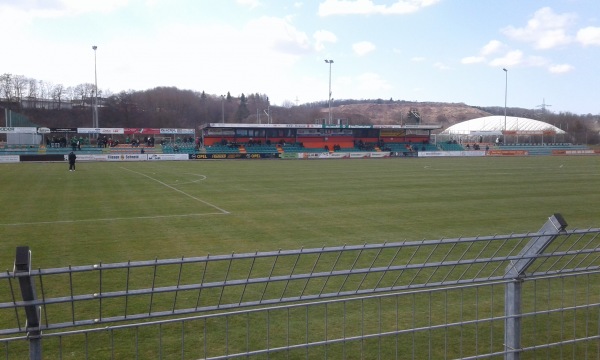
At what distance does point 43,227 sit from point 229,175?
21.6 meters

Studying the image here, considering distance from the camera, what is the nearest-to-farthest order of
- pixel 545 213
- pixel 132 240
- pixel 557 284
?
pixel 557 284
pixel 132 240
pixel 545 213

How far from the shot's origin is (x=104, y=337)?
7.63 meters

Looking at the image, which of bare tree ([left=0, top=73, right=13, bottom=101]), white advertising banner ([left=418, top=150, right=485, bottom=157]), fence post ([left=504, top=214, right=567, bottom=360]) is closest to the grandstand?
white advertising banner ([left=418, top=150, right=485, bottom=157])

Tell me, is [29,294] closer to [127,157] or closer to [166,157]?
[127,157]

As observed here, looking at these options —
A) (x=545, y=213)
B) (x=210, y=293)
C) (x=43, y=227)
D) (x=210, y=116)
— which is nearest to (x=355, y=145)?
(x=545, y=213)

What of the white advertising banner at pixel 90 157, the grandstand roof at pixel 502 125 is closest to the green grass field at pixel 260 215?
the white advertising banner at pixel 90 157

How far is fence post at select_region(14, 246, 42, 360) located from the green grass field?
9.11 ft

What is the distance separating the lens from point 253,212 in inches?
811

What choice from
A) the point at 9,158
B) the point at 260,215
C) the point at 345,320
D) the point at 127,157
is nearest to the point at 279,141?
the point at 127,157

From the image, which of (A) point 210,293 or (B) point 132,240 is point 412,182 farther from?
(A) point 210,293

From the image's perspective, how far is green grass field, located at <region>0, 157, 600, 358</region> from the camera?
12852 mm

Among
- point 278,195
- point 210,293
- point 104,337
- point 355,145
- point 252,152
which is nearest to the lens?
point 104,337

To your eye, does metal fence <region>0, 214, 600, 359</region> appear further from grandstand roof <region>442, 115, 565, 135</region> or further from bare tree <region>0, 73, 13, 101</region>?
grandstand roof <region>442, 115, 565, 135</region>

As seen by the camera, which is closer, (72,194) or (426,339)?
(426,339)
